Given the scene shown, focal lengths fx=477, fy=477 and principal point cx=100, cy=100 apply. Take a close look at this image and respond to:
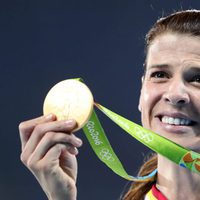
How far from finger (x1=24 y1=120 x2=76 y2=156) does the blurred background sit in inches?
65.0

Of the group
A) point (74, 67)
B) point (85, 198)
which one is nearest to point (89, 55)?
point (74, 67)

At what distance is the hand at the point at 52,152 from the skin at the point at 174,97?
328 mm

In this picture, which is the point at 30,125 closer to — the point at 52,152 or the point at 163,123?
the point at 52,152

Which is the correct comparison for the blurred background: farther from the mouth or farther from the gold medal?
the gold medal

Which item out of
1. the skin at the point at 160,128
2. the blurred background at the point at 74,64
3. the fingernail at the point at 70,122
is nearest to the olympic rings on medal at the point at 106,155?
the skin at the point at 160,128

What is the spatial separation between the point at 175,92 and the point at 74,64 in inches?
66.5

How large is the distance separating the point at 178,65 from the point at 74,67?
1620 mm

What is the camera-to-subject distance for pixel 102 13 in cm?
318

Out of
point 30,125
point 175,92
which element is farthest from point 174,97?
point 30,125

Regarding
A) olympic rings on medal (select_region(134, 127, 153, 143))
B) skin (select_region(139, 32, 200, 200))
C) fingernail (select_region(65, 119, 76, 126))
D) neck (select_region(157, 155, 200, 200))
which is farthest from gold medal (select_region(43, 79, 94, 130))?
neck (select_region(157, 155, 200, 200))

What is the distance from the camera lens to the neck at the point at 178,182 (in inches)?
64.7

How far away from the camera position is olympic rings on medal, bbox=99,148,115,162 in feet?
5.34

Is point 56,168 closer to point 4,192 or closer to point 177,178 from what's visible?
point 177,178

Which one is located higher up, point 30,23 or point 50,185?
point 30,23
